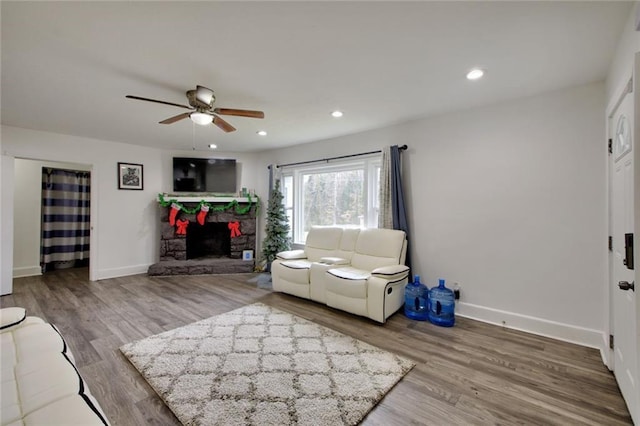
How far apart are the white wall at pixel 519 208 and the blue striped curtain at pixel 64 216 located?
658cm

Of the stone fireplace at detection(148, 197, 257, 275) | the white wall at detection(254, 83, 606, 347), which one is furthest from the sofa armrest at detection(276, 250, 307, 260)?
the white wall at detection(254, 83, 606, 347)

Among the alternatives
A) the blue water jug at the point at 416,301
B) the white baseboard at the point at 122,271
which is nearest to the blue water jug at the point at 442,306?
the blue water jug at the point at 416,301

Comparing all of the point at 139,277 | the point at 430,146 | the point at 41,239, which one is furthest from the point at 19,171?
the point at 430,146

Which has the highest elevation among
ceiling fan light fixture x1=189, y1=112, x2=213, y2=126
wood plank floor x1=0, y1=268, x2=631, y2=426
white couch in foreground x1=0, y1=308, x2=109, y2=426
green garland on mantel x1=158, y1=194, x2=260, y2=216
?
ceiling fan light fixture x1=189, y1=112, x2=213, y2=126

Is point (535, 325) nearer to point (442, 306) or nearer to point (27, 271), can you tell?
point (442, 306)

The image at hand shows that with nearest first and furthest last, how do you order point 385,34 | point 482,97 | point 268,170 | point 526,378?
point 385,34, point 526,378, point 482,97, point 268,170

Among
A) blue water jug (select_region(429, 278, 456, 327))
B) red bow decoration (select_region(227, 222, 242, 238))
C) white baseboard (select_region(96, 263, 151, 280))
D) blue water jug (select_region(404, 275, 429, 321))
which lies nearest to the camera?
blue water jug (select_region(429, 278, 456, 327))

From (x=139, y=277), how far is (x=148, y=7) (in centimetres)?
A: 466

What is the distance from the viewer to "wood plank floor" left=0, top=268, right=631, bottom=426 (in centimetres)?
165

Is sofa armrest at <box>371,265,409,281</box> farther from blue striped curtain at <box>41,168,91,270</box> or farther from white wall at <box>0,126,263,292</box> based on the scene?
blue striped curtain at <box>41,168,91,270</box>

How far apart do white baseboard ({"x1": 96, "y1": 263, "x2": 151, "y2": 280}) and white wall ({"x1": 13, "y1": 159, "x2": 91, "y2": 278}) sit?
1.48 m

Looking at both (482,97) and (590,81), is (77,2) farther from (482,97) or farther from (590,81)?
(590,81)

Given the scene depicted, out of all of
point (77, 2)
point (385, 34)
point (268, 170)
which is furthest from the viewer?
point (268, 170)

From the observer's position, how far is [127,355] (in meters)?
2.23
